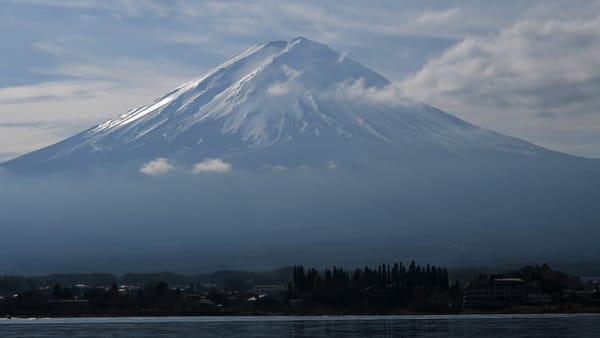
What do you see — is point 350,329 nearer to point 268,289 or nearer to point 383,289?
point 383,289

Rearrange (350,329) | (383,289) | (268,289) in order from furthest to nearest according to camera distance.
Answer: (268,289) < (383,289) < (350,329)

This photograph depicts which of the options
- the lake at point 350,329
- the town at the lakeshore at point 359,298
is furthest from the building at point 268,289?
the lake at point 350,329

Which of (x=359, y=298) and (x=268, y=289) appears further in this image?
(x=268, y=289)

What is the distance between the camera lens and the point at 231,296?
525 ft

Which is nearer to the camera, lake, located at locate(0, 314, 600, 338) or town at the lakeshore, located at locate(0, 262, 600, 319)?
lake, located at locate(0, 314, 600, 338)

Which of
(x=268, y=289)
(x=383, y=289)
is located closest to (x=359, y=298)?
(x=383, y=289)

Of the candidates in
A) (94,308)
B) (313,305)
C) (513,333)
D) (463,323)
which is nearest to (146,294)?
(94,308)

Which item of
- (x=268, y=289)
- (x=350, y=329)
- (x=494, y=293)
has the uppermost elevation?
(x=268, y=289)

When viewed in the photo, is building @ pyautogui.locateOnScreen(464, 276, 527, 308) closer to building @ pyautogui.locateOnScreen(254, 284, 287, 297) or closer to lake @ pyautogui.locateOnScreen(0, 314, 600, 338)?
lake @ pyautogui.locateOnScreen(0, 314, 600, 338)

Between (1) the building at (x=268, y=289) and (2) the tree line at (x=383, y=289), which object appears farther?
(1) the building at (x=268, y=289)

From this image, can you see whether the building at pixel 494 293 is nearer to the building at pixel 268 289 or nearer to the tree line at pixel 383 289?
the tree line at pixel 383 289

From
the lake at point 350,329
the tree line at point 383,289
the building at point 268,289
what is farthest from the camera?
the building at point 268,289

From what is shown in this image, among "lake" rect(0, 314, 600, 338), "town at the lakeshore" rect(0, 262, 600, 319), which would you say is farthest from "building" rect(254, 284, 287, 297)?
"lake" rect(0, 314, 600, 338)

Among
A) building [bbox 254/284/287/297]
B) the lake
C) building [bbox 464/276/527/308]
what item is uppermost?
building [bbox 254/284/287/297]
